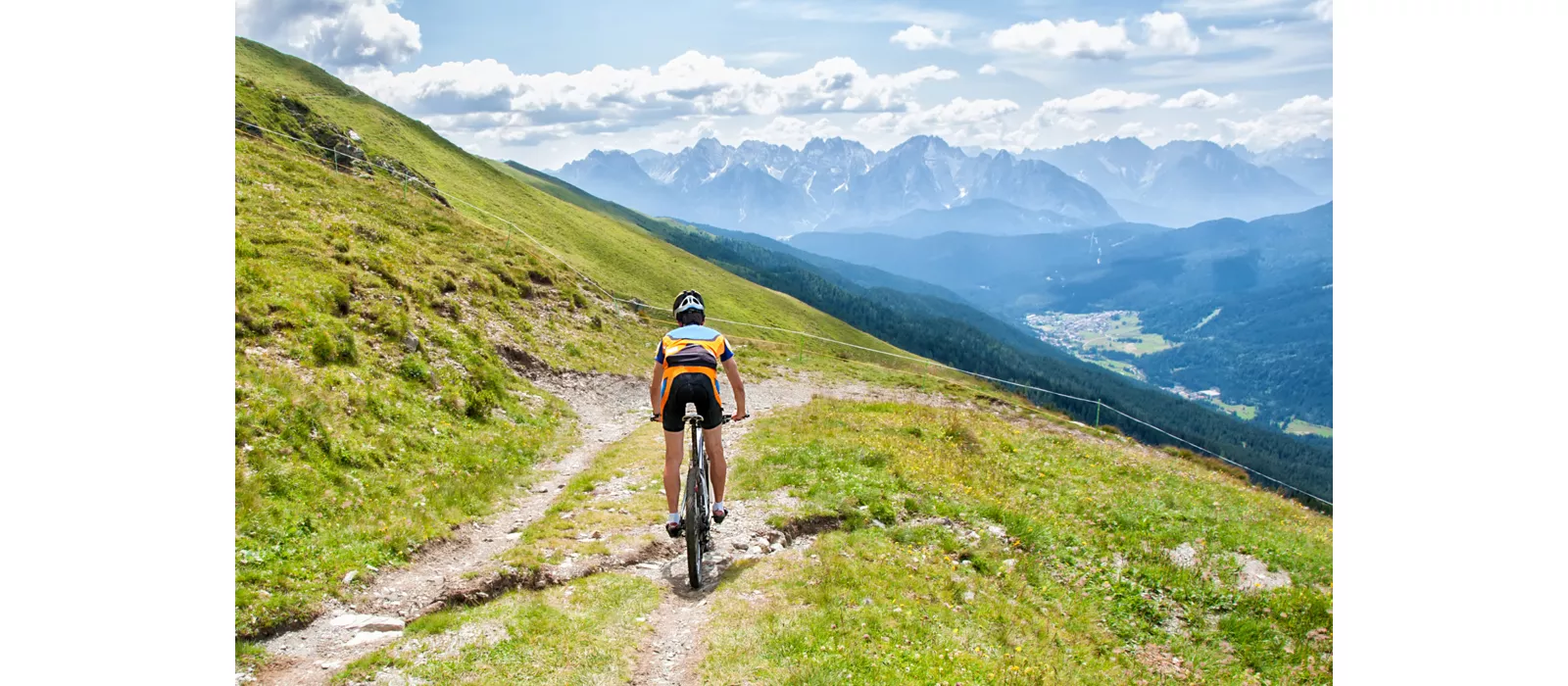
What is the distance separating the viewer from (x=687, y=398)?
10.5 metres

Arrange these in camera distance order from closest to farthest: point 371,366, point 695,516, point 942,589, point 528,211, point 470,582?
1. point 695,516
2. point 470,582
3. point 942,589
4. point 371,366
5. point 528,211

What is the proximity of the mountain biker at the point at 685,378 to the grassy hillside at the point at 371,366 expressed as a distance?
15.6 ft

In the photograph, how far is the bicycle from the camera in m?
10.8

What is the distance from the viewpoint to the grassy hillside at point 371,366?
11.9m

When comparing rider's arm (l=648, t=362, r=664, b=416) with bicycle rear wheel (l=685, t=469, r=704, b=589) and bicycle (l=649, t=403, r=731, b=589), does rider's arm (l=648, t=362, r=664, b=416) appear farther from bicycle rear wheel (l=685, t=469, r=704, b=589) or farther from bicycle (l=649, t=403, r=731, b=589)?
bicycle rear wheel (l=685, t=469, r=704, b=589)

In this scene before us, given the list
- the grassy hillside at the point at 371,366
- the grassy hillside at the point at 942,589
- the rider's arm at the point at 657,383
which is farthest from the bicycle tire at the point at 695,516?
the grassy hillside at the point at 371,366

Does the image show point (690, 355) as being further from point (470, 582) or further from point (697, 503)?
point (470, 582)

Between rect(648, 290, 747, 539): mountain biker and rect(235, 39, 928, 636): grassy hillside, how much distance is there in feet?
15.6

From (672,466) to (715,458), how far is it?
28.9 inches

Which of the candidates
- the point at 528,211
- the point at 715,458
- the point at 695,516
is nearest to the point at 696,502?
the point at 695,516

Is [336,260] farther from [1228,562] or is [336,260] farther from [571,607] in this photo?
[1228,562]

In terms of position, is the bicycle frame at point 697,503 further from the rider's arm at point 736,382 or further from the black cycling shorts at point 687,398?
the rider's arm at point 736,382

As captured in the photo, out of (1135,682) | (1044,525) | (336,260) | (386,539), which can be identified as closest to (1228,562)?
(1044,525)
